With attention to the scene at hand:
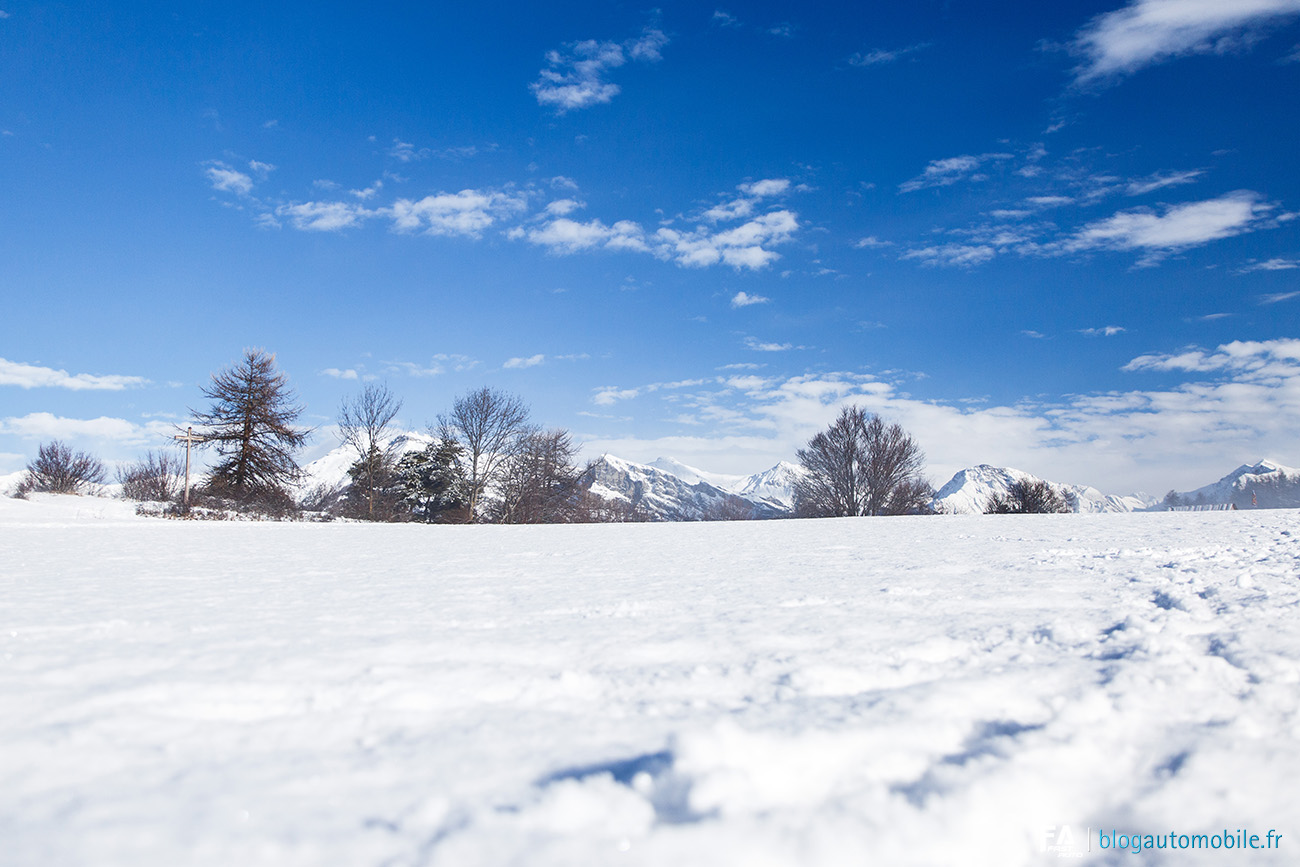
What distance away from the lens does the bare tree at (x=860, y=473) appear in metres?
32.7

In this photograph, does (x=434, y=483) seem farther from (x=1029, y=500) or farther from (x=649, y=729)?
(x=1029, y=500)

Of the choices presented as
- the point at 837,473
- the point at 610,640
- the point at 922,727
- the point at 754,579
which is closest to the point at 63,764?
the point at 610,640

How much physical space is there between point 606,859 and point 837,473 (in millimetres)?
34154

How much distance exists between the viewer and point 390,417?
92.4 feet

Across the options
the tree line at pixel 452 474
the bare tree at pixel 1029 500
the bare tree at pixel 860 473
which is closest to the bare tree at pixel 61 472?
the tree line at pixel 452 474

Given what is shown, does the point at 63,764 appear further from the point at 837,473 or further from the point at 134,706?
the point at 837,473

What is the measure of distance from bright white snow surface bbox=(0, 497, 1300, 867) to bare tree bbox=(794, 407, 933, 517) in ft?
101

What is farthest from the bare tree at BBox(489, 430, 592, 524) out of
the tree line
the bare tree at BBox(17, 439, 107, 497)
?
the bare tree at BBox(17, 439, 107, 497)

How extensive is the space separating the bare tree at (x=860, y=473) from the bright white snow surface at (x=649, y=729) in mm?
30875

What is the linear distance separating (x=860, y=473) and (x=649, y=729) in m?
33.8

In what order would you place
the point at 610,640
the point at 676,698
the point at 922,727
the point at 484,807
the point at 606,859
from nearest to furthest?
the point at 606,859, the point at 484,807, the point at 922,727, the point at 676,698, the point at 610,640

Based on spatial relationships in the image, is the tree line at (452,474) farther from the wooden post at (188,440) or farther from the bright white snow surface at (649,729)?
the bright white snow surface at (649,729)

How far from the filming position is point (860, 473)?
1312 inches

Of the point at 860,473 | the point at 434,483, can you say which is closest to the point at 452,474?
the point at 434,483
